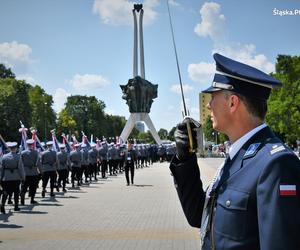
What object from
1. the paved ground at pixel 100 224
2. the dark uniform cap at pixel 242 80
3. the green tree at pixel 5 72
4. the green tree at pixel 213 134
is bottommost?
the paved ground at pixel 100 224

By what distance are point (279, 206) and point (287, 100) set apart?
4782 centimetres

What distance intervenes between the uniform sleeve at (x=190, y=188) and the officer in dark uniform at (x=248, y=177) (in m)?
0.02

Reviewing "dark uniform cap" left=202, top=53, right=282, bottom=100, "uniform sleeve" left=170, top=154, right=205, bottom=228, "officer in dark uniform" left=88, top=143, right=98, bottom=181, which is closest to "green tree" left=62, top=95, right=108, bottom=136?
"officer in dark uniform" left=88, top=143, right=98, bottom=181

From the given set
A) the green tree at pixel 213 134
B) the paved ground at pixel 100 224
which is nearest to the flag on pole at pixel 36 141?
the paved ground at pixel 100 224

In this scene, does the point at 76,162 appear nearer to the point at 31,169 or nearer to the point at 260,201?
the point at 31,169

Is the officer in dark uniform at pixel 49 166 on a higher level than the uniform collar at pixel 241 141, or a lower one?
lower

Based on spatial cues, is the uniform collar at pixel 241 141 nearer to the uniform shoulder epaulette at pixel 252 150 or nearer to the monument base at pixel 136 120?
the uniform shoulder epaulette at pixel 252 150

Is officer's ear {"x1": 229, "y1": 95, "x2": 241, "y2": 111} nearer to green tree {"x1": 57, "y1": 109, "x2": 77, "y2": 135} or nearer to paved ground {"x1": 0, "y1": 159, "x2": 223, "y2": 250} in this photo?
paved ground {"x1": 0, "y1": 159, "x2": 223, "y2": 250}

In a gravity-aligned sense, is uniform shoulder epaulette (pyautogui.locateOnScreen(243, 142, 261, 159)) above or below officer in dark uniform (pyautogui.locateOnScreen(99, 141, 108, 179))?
above

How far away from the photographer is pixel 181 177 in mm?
2746

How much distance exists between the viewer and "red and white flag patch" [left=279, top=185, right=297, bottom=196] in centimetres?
188

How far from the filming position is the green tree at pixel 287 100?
1859 inches

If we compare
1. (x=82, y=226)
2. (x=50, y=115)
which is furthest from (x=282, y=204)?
(x=50, y=115)

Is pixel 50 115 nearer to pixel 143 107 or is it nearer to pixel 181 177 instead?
pixel 143 107
